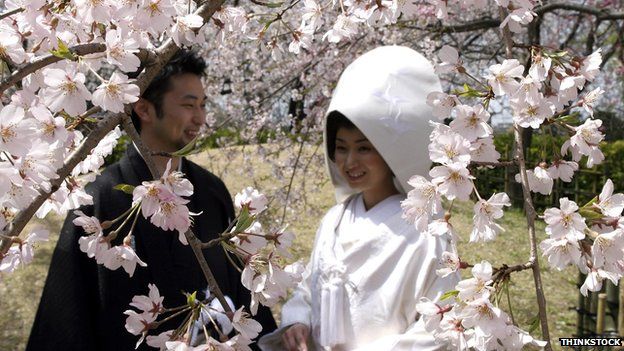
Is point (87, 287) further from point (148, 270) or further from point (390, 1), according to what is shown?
point (390, 1)

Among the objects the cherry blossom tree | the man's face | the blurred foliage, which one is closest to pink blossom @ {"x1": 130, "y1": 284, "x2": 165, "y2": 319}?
the cherry blossom tree

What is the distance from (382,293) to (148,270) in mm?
751

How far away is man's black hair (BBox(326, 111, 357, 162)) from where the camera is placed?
2.11 metres

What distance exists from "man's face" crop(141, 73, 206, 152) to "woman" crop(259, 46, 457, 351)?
0.49 meters

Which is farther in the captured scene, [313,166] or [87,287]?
[313,166]

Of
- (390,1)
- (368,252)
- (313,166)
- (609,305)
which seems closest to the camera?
(390,1)

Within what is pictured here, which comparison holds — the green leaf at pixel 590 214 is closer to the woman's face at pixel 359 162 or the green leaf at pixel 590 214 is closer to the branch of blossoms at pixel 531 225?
the branch of blossoms at pixel 531 225

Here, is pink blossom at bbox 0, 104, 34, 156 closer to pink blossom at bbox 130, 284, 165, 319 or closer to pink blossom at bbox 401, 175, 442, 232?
pink blossom at bbox 130, 284, 165, 319

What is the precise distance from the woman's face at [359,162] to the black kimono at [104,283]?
1.84 ft

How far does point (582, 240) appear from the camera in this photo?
1.04 meters

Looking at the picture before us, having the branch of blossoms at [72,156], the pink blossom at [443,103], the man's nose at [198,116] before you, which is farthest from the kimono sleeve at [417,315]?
the branch of blossoms at [72,156]

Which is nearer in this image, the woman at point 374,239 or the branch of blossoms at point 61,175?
the branch of blossoms at point 61,175

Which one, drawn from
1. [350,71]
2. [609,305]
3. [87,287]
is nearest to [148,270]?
[87,287]

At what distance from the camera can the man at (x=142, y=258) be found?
1.96m
